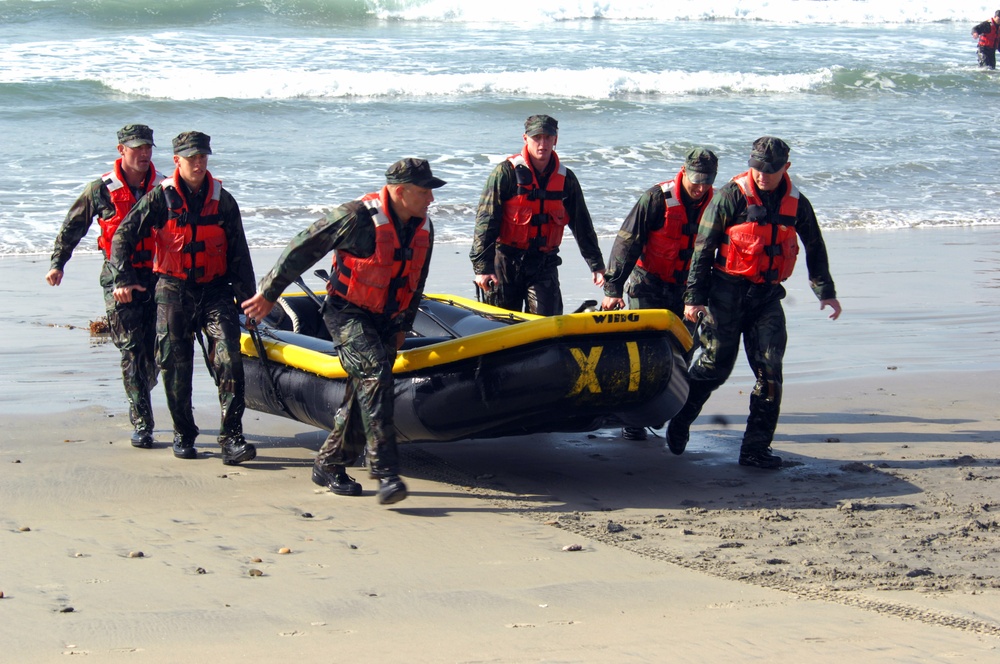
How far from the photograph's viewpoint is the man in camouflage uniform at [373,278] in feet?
16.1

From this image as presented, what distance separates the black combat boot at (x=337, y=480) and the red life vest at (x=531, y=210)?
171cm

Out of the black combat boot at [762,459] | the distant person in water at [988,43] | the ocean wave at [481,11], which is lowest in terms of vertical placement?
the black combat boot at [762,459]

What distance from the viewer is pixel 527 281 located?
648 cm

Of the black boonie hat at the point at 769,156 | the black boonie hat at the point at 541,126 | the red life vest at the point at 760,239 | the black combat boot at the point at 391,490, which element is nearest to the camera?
the black combat boot at the point at 391,490

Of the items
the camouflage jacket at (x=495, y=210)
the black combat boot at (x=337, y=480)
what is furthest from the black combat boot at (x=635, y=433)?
the black combat boot at (x=337, y=480)

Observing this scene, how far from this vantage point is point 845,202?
1423cm

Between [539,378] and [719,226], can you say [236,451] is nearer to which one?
[539,378]

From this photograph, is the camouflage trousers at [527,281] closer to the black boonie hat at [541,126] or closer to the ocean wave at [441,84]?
the black boonie hat at [541,126]

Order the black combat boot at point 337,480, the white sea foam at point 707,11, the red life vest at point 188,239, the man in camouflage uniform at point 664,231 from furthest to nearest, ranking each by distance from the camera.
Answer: the white sea foam at point 707,11 → the man in camouflage uniform at point 664,231 → the red life vest at point 188,239 → the black combat boot at point 337,480

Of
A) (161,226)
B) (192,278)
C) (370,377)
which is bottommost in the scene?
(370,377)

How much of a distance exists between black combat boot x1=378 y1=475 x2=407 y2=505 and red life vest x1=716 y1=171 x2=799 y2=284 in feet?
5.74

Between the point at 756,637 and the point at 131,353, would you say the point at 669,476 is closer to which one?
the point at 756,637

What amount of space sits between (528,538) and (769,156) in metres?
1.95

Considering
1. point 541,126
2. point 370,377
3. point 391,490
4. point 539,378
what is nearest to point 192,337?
point 370,377
